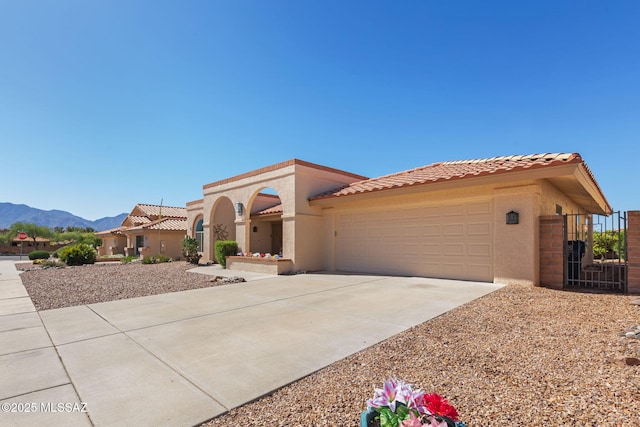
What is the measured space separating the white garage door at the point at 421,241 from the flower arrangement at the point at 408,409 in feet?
29.3

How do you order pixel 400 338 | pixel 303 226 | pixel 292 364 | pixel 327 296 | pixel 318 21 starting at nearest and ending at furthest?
pixel 292 364 → pixel 400 338 → pixel 327 296 → pixel 318 21 → pixel 303 226

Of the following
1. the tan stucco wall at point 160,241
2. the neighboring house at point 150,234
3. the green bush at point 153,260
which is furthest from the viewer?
the neighboring house at point 150,234

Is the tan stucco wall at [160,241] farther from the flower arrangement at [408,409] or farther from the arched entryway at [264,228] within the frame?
the flower arrangement at [408,409]

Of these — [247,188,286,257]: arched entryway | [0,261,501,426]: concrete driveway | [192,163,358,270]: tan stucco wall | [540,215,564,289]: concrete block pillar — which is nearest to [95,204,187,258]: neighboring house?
[247,188,286,257]: arched entryway

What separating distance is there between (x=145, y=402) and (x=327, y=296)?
208 inches

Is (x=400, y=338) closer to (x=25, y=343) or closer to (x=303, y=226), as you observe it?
(x=25, y=343)

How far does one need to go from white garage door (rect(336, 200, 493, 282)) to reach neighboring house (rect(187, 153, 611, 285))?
0.03 m

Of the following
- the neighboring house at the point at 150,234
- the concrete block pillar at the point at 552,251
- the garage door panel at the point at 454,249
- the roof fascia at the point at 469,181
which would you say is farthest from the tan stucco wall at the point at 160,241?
the concrete block pillar at the point at 552,251

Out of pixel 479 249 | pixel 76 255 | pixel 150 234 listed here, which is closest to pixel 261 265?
pixel 479 249

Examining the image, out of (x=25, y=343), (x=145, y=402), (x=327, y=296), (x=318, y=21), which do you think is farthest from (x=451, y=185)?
(x=25, y=343)

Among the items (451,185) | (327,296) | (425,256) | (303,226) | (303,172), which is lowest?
(327,296)

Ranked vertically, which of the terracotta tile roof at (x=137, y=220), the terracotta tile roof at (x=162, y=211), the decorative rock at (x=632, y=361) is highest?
the terracotta tile roof at (x=162, y=211)

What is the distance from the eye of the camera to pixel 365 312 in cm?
612

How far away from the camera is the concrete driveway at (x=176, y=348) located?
112 inches
